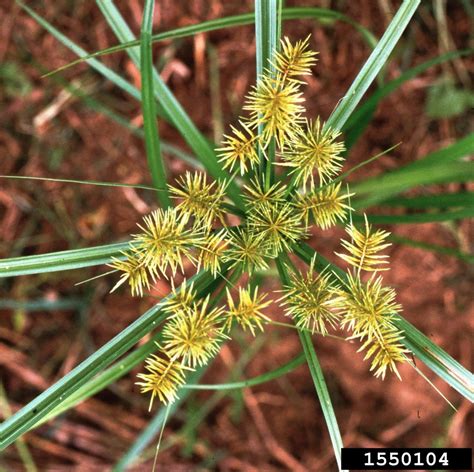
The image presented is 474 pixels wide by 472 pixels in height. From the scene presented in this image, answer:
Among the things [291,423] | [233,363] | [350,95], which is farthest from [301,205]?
[291,423]

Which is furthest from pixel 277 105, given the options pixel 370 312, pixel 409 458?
pixel 409 458

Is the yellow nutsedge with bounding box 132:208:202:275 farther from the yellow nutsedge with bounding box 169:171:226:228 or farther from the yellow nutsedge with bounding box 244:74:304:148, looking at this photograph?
the yellow nutsedge with bounding box 244:74:304:148

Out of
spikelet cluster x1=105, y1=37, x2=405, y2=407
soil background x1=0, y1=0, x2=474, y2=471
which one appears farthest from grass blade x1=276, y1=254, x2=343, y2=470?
soil background x1=0, y1=0, x2=474, y2=471

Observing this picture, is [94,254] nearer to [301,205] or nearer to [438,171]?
[301,205]

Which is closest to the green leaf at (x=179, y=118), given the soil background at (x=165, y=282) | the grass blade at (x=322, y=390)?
the grass blade at (x=322, y=390)

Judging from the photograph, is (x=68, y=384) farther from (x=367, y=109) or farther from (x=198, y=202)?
(x=367, y=109)

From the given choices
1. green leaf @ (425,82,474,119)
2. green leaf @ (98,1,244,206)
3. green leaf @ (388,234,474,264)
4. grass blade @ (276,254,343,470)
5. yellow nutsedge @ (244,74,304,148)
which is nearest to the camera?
yellow nutsedge @ (244,74,304,148)
